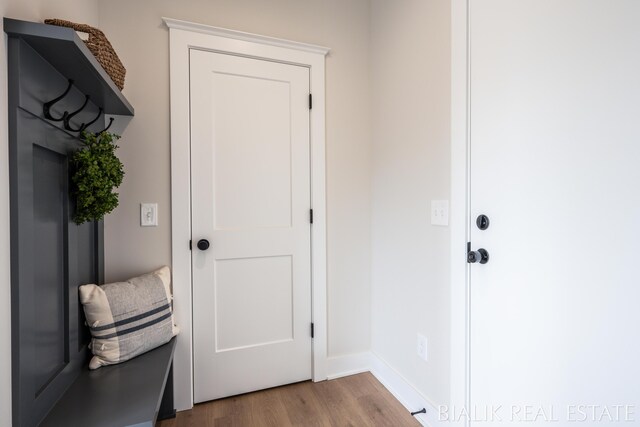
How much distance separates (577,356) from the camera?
90 centimetres

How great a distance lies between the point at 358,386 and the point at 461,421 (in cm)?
79

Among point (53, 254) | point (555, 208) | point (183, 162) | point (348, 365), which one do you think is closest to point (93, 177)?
point (53, 254)

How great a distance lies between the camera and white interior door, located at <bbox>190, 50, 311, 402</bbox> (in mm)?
1784

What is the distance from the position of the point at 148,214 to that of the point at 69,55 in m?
0.89

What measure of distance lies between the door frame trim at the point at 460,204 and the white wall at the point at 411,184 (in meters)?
0.11

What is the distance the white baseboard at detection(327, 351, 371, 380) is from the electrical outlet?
1.91 ft

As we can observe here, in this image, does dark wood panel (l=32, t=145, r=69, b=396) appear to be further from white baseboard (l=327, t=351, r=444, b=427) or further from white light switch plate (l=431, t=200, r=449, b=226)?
white light switch plate (l=431, t=200, r=449, b=226)

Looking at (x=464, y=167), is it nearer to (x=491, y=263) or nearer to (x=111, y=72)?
(x=491, y=263)

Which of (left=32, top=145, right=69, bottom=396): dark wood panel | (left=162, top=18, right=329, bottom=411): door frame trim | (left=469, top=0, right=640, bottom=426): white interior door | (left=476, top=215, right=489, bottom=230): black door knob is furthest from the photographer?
(left=162, top=18, right=329, bottom=411): door frame trim

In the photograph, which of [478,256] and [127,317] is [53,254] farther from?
[478,256]

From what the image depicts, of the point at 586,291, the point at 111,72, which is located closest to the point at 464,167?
the point at 586,291

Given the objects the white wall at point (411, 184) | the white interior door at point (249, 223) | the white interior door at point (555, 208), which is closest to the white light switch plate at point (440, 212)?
the white wall at point (411, 184)

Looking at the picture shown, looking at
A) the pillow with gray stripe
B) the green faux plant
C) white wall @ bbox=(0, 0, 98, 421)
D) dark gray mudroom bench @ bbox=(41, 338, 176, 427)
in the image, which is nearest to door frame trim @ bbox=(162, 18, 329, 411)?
→ the pillow with gray stripe

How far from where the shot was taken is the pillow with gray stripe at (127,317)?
1352 millimetres
